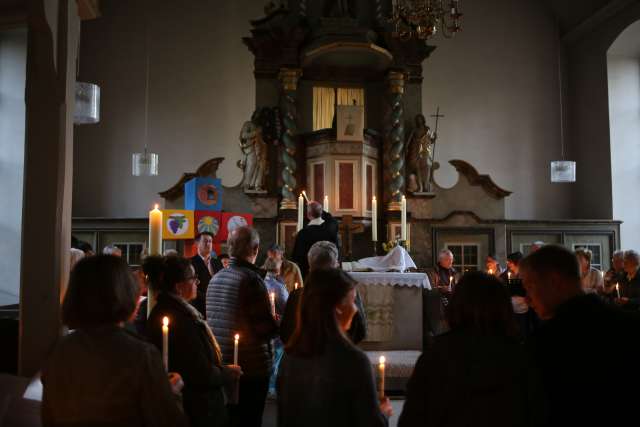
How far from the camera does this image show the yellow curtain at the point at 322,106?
42.5ft

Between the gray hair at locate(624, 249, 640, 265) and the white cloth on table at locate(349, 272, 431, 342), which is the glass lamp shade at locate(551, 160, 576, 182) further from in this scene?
the white cloth on table at locate(349, 272, 431, 342)

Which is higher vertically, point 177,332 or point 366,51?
point 366,51

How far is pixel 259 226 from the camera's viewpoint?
1162 cm

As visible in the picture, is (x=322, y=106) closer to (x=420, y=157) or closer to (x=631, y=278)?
(x=420, y=157)

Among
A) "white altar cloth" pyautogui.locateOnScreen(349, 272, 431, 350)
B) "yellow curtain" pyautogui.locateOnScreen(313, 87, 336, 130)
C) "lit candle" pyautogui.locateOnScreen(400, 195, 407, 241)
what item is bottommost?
"white altar cloth" pyautogui.locateOnScreen(349, 272, 431, 350)

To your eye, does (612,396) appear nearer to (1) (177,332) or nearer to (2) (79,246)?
(1) (177,332)

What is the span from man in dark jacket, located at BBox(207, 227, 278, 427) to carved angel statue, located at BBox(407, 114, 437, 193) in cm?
898

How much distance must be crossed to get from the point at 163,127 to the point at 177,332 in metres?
12.3

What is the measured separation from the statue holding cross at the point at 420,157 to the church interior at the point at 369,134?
0.04 meters

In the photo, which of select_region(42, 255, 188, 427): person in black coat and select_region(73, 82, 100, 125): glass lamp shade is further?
select_region(73, 82, 100, 125): glass lamp shade

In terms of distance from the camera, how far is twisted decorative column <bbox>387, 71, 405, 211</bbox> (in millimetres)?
11617

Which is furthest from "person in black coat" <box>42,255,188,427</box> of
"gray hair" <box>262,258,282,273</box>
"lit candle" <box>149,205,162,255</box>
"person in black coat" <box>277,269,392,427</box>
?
"gray hair" <box>262,258,282,273</box>

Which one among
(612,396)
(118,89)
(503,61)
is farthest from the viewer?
(503,61)

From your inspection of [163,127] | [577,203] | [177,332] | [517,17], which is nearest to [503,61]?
[517,17]
